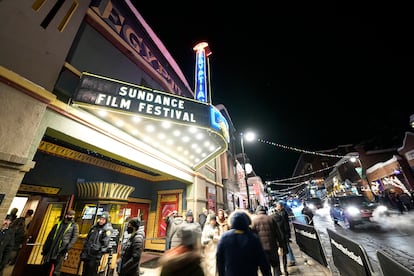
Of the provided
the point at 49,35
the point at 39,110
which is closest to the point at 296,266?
the point at 39,110

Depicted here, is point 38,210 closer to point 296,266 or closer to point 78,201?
point 78,201

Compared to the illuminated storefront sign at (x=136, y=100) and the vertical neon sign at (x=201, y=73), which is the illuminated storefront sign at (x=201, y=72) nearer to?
the vertical neon sign at (x=201, y=73)

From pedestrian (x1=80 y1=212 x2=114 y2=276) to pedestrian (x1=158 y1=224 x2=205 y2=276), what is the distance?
13.9 feet

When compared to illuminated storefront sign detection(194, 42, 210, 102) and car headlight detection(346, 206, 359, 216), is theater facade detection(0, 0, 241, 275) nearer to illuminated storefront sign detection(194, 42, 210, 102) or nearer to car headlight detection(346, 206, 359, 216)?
illuminated storefront sign detection(194, 42, 210, 102)

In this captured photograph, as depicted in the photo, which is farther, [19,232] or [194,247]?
[19,232]

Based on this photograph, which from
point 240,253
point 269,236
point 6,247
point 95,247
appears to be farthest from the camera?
point 95,247

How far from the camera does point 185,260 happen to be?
2186mm

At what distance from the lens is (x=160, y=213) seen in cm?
1134

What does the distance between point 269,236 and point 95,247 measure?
193 inches

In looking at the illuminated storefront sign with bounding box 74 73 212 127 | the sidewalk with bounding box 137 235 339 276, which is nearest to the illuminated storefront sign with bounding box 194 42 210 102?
the illuminated storefront sign with bounding box 74 73 212 127

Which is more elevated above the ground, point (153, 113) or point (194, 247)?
point (153, 113)

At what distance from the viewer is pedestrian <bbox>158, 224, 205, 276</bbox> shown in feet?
7.04

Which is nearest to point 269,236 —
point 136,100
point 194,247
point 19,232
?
point 194,247

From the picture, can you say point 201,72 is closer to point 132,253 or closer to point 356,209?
point 132,253
